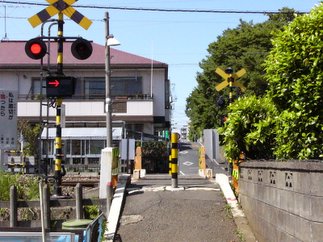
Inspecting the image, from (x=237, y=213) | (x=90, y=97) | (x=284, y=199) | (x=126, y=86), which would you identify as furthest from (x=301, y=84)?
(x=90, y=97)

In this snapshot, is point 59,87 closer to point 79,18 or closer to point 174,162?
point 79,18

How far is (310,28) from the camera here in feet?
22.8

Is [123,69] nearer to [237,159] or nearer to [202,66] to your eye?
[202,66]

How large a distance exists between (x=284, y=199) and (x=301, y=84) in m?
1.59

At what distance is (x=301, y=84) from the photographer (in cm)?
682

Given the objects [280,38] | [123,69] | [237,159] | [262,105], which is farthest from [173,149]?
[123,69]

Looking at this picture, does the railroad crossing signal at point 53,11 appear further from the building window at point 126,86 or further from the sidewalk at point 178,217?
the building window at point 126,86

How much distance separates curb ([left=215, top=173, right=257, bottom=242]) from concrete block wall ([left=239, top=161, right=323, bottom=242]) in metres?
0.12

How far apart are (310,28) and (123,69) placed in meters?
30.4

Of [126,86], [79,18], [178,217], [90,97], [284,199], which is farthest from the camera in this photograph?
[126,86]

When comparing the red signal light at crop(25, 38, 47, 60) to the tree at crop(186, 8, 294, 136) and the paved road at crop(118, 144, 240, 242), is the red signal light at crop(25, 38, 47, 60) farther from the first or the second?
the tree at crop(186, 8, 294, 136)

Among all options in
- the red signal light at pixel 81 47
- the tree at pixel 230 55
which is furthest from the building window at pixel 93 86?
the red signal light at pixel 81 47

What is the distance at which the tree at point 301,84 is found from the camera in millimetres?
6727

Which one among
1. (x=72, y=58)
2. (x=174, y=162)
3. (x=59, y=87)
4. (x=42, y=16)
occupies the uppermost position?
(x=72, y=58)
